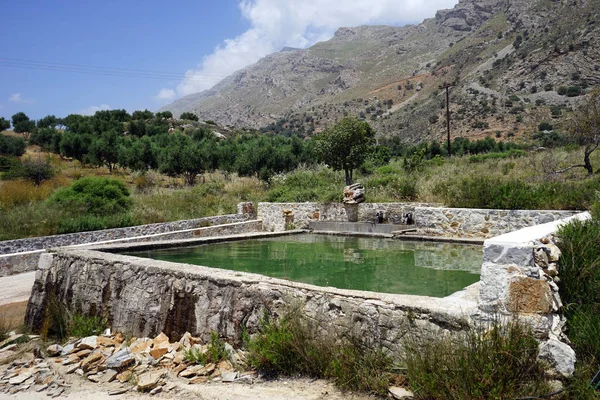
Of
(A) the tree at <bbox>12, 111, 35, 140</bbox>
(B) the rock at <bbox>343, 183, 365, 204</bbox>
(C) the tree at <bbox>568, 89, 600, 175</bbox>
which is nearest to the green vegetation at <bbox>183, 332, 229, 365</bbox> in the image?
(B) the rock at <bbox>343, 183, 365, 204</bbox>

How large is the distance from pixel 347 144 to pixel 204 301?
457 inches

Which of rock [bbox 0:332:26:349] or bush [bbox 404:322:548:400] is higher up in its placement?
bush [bbox 404:322:548:400]

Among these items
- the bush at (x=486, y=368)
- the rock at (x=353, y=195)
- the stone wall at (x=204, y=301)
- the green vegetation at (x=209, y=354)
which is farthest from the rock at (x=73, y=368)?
the rock at (x=353, y=195)

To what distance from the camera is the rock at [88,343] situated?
457 cm

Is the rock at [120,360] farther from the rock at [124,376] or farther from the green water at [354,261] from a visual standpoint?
the green water at [354,261]

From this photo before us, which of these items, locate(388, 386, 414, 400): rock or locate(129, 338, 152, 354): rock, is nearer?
locate(388, 386, 414, 400): rock

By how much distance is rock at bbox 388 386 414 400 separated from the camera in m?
2.81

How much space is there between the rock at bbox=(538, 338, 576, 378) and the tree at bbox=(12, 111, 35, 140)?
4897cm

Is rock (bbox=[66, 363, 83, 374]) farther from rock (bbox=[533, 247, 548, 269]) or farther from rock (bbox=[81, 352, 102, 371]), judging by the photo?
rock (bbox=[533, 247, 548, 269])

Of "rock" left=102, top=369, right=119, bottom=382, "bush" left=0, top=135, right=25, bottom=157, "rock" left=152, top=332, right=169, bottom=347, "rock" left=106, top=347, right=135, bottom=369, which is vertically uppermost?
"bush" left=0, top=135, right=25, bottom=157

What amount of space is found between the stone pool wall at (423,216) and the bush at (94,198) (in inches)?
176

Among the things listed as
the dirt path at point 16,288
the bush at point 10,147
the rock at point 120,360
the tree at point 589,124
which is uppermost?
the bush at point 10,147

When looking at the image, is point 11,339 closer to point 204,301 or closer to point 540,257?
point 204,301

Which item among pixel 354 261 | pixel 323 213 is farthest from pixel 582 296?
pixel 323 213
